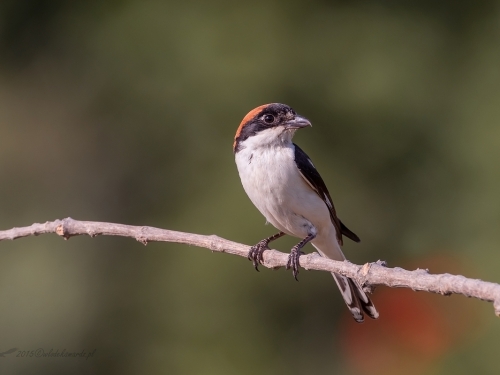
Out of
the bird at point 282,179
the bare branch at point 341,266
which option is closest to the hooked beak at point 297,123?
the bird at point 282,179

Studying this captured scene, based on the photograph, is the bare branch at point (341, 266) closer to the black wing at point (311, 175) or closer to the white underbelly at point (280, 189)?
the white underbelly at point (280, 189)

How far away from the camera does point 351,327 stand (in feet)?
25.7

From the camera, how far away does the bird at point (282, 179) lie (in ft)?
13.3

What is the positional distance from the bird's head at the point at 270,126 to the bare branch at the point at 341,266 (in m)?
0.81

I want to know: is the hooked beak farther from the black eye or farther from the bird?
the black eye

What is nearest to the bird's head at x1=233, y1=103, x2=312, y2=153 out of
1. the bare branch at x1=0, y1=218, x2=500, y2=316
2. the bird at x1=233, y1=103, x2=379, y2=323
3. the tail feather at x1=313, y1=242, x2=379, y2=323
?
the bird at x1=233, y1=103, x2=379, y2=323

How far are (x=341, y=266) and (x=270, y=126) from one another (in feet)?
5.13

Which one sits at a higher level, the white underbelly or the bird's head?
the bird's head

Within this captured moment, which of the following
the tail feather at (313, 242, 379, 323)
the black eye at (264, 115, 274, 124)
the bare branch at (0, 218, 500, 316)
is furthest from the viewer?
the tail feather at (313, 242, 379, 323)

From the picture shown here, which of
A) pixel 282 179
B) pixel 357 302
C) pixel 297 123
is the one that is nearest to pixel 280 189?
pixel 282 179

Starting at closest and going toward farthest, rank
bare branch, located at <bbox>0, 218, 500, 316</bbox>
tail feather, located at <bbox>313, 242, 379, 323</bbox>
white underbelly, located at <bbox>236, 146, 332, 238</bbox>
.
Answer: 1. bare branch, located at <bbox>0, 218, 500, 316</bbox>
2. white underbelly, located at <bbox>236, 146, 332, 238</bbox>
3. tail feather, located at <bbox>313, 242, 379, 323</bbox>

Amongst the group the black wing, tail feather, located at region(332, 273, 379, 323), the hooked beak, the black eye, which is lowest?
tail feather, located at region(332, 273, 379, 323)

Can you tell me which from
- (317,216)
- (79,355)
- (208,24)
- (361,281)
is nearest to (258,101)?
(208,24)

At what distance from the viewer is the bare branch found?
2186 millimetres
